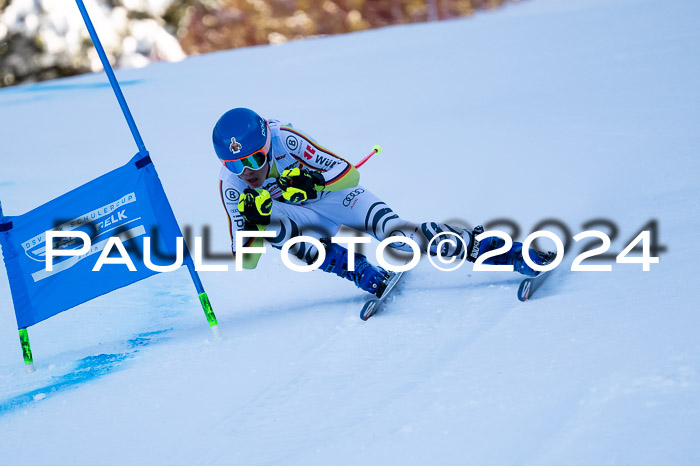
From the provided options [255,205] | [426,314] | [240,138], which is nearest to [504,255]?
[426,314]

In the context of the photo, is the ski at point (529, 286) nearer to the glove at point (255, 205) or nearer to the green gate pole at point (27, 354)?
the glove at point (255, 205)

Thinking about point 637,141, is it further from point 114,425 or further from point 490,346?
point 114,425

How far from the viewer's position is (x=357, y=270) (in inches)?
139

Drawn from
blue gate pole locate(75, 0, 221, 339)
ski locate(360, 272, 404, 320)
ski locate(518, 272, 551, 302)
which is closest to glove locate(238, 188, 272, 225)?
blue gate pole locate(75, 0, 221, 339)

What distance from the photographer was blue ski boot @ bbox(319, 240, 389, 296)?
3.52m

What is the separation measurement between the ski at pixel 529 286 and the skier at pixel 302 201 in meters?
0.09

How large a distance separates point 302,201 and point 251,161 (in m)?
0.33

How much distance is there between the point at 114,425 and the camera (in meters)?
2.80

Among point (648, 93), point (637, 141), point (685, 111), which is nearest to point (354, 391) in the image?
point (637, 141)

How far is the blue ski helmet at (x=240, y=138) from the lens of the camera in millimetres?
3166

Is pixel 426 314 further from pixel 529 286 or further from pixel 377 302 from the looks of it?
pixel 529 286

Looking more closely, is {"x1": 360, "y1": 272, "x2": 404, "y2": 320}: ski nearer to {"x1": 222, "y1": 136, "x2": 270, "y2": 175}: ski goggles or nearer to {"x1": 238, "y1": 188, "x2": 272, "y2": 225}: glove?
{"x1": 238, "y1": 188, "x2": 272, "y2": 225}: glove

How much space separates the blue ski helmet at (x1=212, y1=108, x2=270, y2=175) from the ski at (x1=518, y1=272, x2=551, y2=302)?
4.19 feet

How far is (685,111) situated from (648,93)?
2.15 ft
